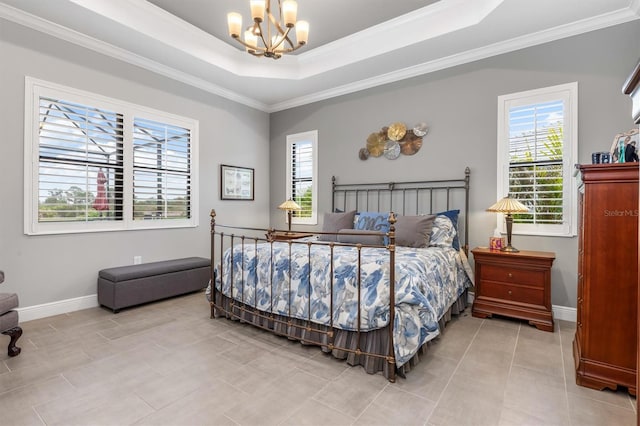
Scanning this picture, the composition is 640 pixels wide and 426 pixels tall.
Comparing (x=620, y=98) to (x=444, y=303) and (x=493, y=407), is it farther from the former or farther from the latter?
(x=493, y=407)

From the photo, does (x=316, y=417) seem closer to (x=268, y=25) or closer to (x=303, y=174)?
(x=268, y=25)

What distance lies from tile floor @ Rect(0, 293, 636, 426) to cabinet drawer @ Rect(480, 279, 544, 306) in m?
0.28

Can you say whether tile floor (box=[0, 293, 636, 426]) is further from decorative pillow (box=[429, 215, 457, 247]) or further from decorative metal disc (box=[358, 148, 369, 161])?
decorative metal disc (box=[358, 148, 369, 161])

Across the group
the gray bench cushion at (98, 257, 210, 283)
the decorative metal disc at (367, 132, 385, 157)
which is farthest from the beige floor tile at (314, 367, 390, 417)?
the decorative metal disc at (367, 132, 385, 157)

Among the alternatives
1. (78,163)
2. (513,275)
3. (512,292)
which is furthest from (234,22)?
(512,292)

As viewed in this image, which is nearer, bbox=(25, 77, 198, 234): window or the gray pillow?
bbox=(25, 77, 198, 234): window

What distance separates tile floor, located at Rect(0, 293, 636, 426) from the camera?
1708 millimetres

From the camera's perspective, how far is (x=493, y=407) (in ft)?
5.88

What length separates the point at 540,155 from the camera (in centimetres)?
335

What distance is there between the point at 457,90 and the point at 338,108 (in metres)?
1.74

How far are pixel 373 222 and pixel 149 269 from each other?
263 centimetres

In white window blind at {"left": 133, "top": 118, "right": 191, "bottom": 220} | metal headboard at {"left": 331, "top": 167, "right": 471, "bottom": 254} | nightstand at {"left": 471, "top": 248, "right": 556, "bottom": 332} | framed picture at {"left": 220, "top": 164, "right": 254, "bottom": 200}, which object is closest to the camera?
nightstand at {"left": 471, "top": 248, "right": 556, "bottom": 332}

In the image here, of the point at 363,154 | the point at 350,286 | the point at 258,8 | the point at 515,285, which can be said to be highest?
the point at 258,8

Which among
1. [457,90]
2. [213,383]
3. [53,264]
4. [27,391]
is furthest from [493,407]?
[53,264]
